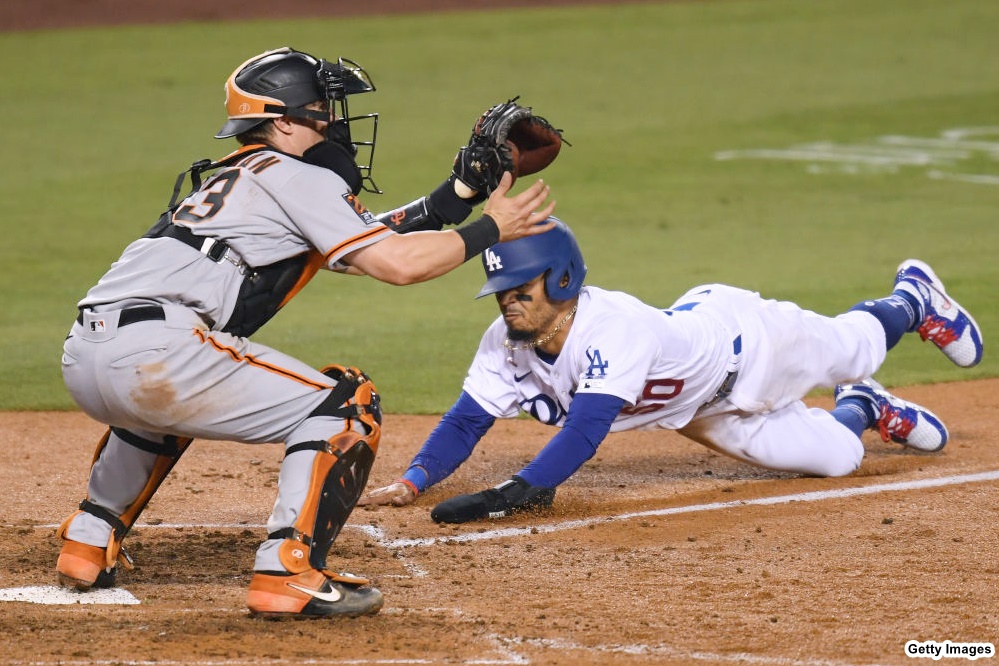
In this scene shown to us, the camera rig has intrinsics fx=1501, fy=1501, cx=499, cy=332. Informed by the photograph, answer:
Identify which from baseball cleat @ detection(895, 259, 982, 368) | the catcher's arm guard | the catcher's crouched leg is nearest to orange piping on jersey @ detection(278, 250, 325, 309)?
the catcher's crouched leg

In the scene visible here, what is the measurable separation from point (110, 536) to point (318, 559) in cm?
76

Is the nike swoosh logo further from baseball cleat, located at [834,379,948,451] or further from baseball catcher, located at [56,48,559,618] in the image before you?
baseball cleat, located at [834,379,948,451]

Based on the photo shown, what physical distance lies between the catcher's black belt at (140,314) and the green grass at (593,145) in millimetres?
3150

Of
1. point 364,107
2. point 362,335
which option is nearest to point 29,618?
point 362,335

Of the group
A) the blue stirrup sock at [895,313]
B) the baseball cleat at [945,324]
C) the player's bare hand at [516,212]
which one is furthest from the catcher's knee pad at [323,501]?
the baseball cleat at [945,324]

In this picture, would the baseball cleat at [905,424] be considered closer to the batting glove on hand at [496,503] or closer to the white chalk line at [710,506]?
the white chalk line at [710,506]

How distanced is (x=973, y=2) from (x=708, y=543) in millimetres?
20702

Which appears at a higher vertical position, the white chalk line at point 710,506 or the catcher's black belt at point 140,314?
the catcher's black belt at point 140,314

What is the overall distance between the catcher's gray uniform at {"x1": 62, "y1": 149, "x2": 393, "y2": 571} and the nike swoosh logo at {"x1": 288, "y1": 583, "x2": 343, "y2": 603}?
81mm

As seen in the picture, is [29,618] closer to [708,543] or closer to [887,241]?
[708,543]

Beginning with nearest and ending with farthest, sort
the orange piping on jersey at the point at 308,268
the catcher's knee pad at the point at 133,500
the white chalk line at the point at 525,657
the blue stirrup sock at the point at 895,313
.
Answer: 1. the white chalk line at the point at 525,657
2. the orange piping on jersey at the point at 308,268
3. the catcher's knee pad at the point at 133,500
4. the blue stirrup sock at the point at 895,313

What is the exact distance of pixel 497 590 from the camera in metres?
4.64

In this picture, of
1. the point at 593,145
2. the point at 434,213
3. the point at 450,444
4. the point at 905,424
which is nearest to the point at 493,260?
the point at 434,213

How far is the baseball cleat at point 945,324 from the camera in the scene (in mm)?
6664
